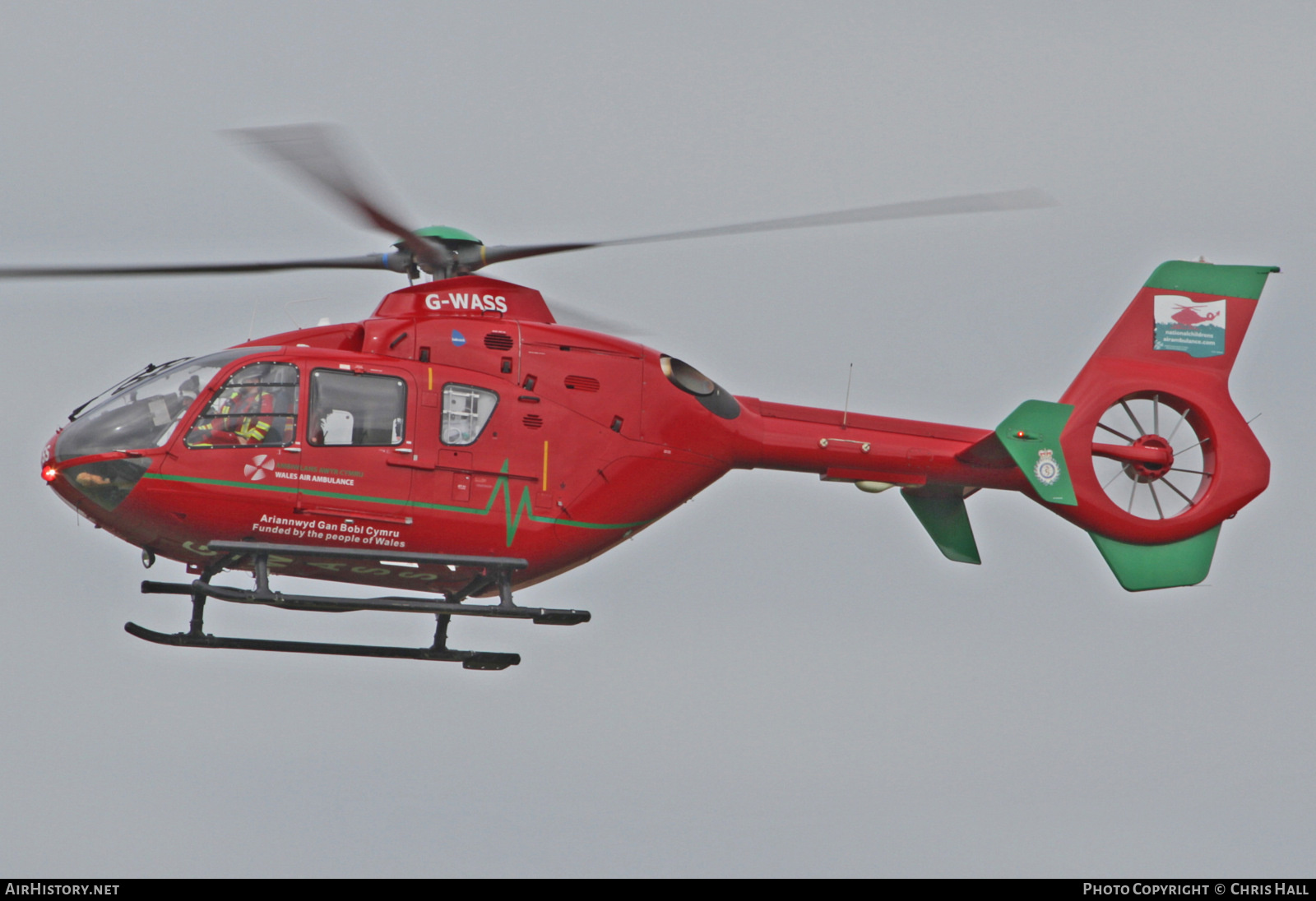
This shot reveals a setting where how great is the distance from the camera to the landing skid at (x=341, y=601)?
14.7 metres

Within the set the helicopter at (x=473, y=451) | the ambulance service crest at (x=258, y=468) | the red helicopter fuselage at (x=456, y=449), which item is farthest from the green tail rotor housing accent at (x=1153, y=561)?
the ambulance service crest at (x=258, y=468)

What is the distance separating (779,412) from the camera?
56.7ft

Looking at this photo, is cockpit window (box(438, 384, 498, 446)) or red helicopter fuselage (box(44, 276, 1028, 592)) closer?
red helicopter fuselage (box(44, 276, 1028, 592))

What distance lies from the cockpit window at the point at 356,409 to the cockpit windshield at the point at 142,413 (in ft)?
1.98

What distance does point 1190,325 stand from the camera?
1917 centimetres

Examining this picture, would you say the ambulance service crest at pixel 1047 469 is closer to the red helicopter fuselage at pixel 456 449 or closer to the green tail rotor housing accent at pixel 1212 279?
the red helicopter fuselage at pixel 456 449

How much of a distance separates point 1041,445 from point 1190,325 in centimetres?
259

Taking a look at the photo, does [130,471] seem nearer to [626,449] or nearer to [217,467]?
[217,467]

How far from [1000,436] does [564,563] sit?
4633 millimetres

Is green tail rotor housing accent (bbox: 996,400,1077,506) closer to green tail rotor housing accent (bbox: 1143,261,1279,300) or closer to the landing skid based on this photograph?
green tail rotor housing accent (bbox: 1143,261,1279,300)

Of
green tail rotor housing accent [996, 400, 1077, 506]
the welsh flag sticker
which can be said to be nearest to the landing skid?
green tail rotor housing accent [996, 400, 1077, 506]

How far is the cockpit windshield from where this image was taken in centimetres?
1470

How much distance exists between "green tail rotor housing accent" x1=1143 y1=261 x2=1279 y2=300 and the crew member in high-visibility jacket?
9.77 meters

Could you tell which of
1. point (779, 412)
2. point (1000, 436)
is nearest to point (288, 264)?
point (779, 412)
